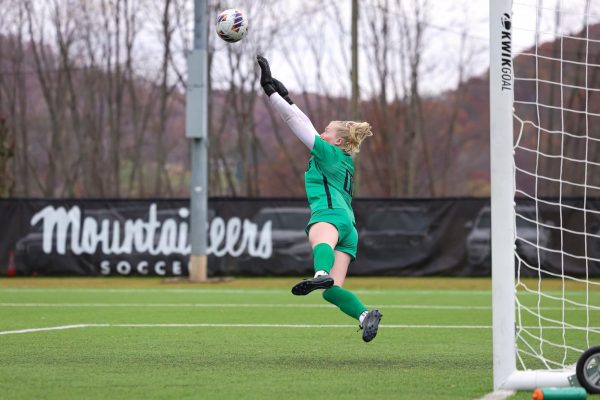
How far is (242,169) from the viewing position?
1663 inches

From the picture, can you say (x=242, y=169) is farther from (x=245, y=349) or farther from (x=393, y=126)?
(x=245, y=349)

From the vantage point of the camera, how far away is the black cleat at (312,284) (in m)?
7.35

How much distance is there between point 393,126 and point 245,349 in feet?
106

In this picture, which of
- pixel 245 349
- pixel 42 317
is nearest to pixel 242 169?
pixel 42 317

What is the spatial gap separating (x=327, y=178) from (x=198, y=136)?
14.6 meters

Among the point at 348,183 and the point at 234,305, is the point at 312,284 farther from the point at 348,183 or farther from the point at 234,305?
the point at 234,305

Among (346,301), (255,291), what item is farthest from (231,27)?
(255,291)

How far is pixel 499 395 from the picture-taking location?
5996 mm

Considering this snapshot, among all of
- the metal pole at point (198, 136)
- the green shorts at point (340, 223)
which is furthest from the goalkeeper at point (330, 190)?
the metal pole at point (198, 136)

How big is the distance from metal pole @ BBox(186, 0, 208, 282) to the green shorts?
1393cm

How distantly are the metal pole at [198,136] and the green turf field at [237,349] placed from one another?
17.2 ft

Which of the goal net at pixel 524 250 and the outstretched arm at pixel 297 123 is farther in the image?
the outstretched arm at pixel 297 123

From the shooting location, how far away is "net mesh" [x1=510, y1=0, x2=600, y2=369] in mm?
7816

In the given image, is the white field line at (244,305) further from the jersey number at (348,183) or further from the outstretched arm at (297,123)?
the outstretched arm at (297,123)
